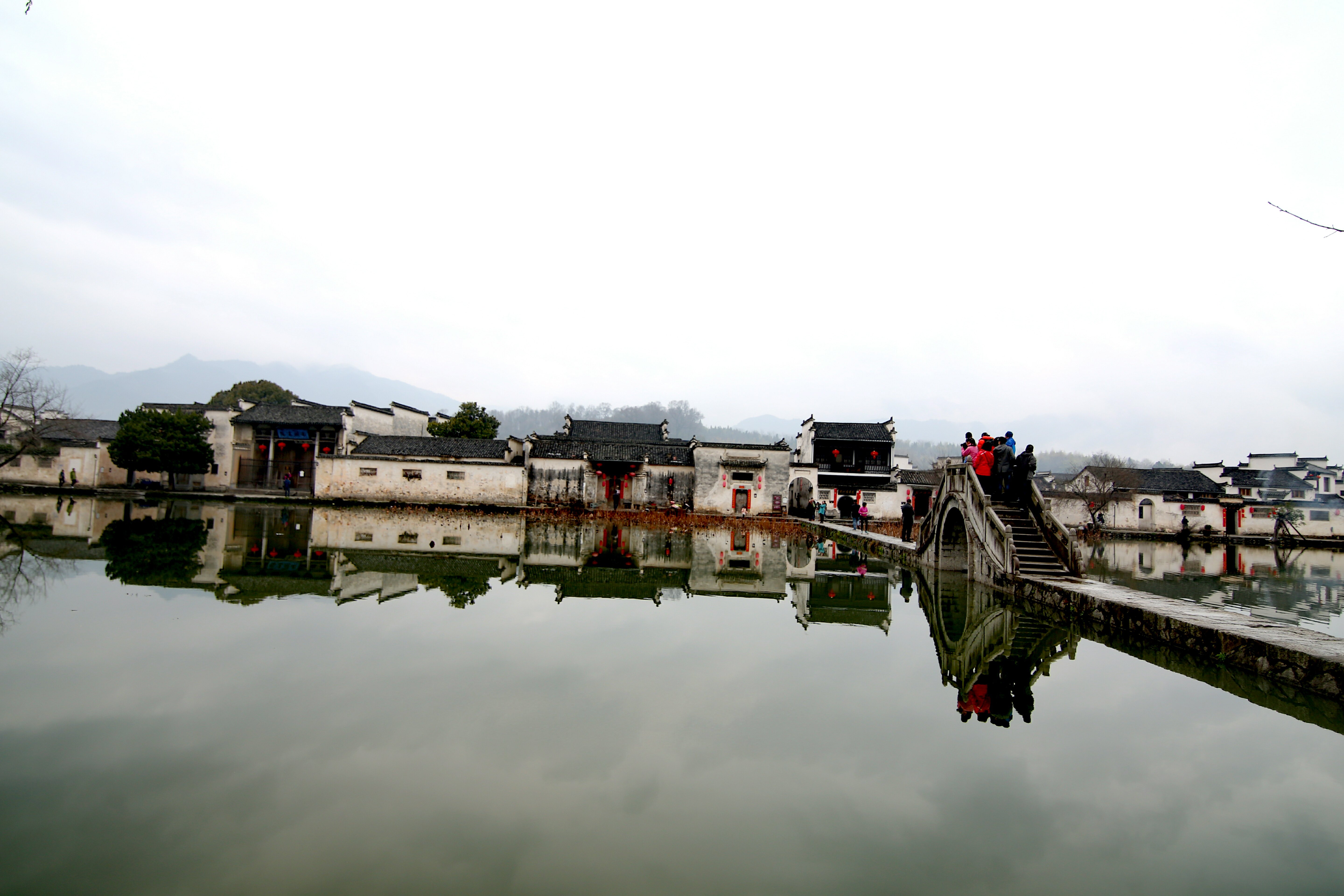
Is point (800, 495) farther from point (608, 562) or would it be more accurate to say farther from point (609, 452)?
point (608, 562)

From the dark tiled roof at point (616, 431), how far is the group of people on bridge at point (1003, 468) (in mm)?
23346

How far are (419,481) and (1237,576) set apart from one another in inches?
1122

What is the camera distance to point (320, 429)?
3303 cm

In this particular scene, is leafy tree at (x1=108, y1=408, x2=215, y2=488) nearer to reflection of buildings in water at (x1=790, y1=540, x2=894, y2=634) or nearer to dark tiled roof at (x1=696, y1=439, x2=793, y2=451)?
dark tiled roof at (x1=696, y1=439, x2=793, y2=451)

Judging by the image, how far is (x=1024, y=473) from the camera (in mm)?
11523

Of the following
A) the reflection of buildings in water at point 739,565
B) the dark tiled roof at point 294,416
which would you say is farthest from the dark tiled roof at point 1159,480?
the dark tiled roof at point 294,416

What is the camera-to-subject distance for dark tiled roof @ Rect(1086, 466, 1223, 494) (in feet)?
113

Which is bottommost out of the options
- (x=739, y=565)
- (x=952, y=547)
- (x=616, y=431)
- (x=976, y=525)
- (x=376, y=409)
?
(x=739, y=565)

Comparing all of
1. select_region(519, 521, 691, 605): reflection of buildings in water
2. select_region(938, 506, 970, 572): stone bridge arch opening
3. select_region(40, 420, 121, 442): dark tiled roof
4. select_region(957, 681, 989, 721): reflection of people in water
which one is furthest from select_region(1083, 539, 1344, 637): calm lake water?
select_region(40, 420, 121, 442): dark tiled roof

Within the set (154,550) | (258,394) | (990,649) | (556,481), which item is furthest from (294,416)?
(990,649)

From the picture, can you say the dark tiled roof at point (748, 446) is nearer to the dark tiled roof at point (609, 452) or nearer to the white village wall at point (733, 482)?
the white village wall at point (733, 482)

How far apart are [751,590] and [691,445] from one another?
20.5m

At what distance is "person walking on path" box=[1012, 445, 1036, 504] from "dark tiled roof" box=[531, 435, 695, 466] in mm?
18870

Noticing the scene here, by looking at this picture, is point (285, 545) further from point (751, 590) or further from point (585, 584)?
point (751, 590)
